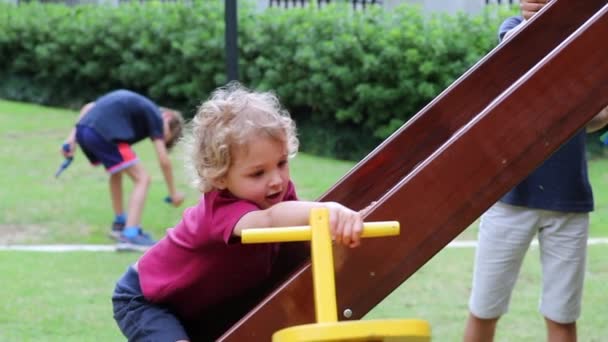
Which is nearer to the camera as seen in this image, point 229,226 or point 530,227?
point 229,226

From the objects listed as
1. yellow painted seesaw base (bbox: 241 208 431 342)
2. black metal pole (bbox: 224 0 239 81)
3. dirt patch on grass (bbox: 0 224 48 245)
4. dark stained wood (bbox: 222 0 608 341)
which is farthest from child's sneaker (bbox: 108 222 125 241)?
yellow painted seesaw base (bbox: 241 208 431 342)

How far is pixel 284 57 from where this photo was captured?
42.2ft

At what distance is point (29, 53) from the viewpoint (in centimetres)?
1648

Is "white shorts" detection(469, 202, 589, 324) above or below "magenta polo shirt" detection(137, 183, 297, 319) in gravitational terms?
below

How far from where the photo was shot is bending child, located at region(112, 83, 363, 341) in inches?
125

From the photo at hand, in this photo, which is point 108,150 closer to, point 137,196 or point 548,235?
point 137,196

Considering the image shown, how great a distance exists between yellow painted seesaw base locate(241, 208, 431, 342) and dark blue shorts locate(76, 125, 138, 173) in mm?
5759

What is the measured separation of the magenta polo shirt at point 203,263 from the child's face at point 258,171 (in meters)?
0.04

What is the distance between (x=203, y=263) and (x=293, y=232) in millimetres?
580

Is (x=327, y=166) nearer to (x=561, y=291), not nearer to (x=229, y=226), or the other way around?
(x=561, y=291)

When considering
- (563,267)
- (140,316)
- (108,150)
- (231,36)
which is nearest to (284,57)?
(108,150)

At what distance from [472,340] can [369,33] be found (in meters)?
7.91

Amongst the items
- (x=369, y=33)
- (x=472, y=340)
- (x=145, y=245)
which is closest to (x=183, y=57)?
(x=369, y=33)

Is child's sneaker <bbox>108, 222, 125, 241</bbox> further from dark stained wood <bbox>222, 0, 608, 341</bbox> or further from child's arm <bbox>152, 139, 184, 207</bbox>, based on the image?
dark stained wood <bbox>222, 0, 608, 341</bbox>
